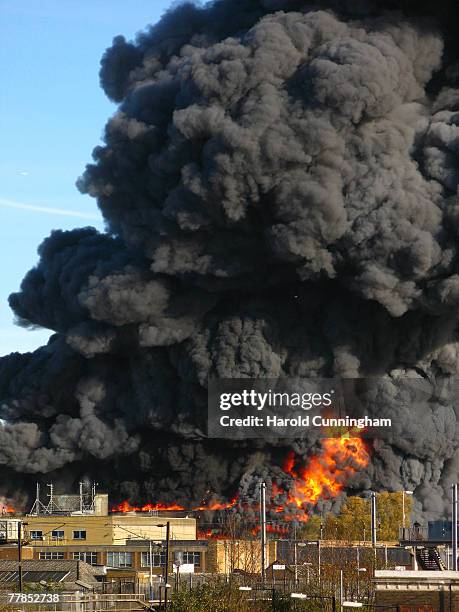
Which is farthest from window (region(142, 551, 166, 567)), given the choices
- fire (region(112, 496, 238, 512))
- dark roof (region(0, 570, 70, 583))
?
dark roof (region(0, 570, 70, 583))

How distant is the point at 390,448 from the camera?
101 metres

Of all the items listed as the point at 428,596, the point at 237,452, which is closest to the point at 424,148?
the point at 237,452

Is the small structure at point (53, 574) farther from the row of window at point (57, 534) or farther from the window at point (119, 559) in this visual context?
the row of window at point (57, 534)

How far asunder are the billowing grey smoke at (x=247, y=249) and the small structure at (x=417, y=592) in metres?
44.1

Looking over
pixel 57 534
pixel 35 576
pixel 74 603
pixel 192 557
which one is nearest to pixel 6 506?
pixel 57 534

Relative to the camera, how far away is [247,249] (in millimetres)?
96438

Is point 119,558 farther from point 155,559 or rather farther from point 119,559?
point 155,559

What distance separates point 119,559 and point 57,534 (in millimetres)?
5063

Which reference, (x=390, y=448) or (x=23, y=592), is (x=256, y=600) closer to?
(x=23, y=592)

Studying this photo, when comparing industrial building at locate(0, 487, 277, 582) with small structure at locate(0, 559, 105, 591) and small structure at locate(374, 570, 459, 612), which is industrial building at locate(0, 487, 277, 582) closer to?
small structure at locate(0, 559, 105, 591)

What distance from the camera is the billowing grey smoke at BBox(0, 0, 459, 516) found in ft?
302

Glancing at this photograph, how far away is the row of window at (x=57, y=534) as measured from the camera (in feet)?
287

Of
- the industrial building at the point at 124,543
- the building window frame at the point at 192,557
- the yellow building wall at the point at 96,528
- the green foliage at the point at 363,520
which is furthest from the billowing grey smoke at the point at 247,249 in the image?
the building window frame at the point at 192,557

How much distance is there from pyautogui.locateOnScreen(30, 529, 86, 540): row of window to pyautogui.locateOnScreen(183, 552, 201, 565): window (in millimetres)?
6064
